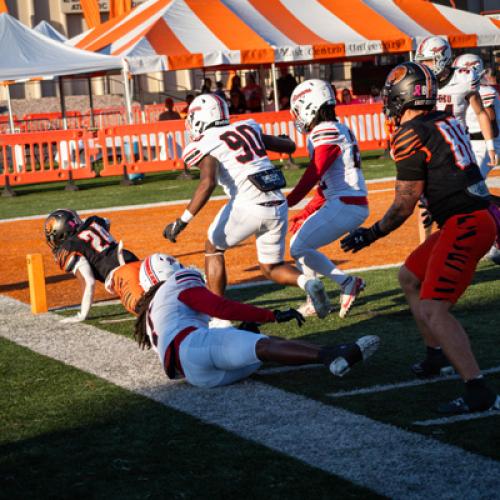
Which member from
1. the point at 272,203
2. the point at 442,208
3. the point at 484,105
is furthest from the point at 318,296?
the point at 484,105

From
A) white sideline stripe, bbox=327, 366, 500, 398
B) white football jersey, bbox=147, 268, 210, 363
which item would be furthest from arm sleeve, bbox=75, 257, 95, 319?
white sideline stripe, bbox=327, 366, 500, 398

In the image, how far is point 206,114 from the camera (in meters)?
8.25

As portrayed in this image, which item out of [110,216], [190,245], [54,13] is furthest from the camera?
[54,13]

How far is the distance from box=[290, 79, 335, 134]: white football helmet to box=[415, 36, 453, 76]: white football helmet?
6.35 ft

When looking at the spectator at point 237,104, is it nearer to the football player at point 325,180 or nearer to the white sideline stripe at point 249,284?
the white sideline stripe at point 249,284

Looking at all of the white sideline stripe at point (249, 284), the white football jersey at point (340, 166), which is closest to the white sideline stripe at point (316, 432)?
the white sideline stripe at point (249, 284)

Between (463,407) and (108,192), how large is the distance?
1660 cm

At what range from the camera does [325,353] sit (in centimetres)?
600

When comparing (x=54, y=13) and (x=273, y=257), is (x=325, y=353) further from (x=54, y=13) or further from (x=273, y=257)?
(x=54, y=13)

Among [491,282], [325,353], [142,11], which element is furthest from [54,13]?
[325,353]

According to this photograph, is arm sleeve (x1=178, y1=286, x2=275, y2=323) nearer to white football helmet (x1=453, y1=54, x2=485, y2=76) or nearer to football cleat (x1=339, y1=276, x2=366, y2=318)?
football cleat (x1=339, y1=276, x2=366, y2=318)

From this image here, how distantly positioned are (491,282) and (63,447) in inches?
199

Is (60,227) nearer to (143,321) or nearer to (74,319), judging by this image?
(74,319)

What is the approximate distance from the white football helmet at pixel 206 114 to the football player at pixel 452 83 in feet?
9.14
